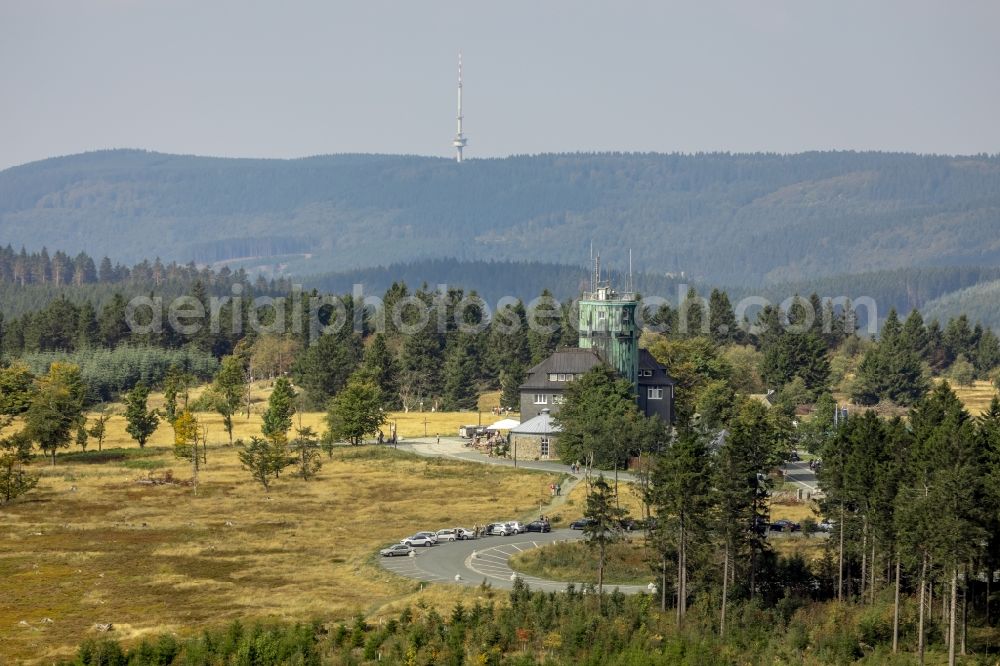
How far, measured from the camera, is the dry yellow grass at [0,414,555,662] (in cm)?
9662

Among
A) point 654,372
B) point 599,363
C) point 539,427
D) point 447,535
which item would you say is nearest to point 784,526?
point 447,535

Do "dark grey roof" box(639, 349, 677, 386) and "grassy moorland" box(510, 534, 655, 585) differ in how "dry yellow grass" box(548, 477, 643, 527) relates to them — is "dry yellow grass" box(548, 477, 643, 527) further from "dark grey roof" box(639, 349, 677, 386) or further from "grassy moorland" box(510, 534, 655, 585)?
"dark grey roof" box(639, 349, 677, 386)

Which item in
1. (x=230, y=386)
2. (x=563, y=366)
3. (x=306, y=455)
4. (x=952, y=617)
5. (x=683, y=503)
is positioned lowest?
(x=952, y=617)

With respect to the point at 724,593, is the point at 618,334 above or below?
above

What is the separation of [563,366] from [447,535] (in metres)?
52.3

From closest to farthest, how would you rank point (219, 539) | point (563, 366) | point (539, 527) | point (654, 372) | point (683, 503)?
point (683, 503), point (539, 527), point (219, 539), point (563, 366), point (654, 372)

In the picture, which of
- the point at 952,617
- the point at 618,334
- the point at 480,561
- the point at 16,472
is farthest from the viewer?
the point at 618,334

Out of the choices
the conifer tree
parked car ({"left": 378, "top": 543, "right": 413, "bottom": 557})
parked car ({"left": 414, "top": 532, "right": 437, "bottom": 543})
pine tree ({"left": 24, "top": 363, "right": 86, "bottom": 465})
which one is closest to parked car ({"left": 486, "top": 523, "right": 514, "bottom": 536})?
parked car ({"left": 414, "top": 532, "right": 437, "bottom": 543})

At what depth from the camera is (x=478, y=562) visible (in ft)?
351

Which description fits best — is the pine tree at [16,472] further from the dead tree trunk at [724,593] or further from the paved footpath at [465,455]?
the dead tree trunk at [724,593]

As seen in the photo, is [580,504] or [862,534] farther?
[580,504]

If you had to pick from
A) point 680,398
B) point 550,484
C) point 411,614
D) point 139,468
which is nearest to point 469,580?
point 411,614

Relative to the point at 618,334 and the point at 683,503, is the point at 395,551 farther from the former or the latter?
the point at 618,334

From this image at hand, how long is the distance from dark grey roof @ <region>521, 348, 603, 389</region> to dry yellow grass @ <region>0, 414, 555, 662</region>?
1582 cm
